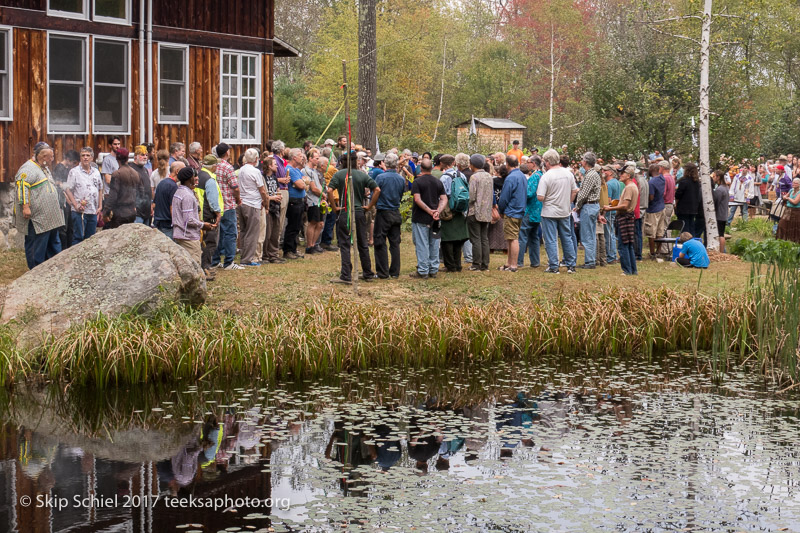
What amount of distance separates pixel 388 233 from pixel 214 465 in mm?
7788

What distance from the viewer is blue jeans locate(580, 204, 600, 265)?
53.9ft

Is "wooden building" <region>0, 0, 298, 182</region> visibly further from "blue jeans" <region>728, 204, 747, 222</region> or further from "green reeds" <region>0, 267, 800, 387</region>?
"blue jeans" <region>728, 204, 747, 222</region>

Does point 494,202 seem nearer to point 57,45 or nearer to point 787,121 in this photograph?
point 57,45

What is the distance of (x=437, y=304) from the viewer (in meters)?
12.6

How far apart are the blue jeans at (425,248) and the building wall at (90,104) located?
21.5 feet

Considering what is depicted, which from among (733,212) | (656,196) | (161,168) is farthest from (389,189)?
(733,212)

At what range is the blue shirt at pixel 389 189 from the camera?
47.6 ft

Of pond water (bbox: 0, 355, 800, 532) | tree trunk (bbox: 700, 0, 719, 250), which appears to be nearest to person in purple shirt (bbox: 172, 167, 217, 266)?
pond water (bbox: 0, 355, 800, 532)

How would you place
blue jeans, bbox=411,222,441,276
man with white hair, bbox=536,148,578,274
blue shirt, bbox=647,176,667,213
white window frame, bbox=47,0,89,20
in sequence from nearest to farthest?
blue jeans, bbox=411,222,441,276
man with white hair, bbox=536,148,578,274
white window frame, bbox=47,0,89,20
blue shirt, bbox=647,176,667,213

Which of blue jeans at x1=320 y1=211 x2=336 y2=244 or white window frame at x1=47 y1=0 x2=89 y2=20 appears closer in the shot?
white window frame at x1=47 y1=0 x2=89 y2=20

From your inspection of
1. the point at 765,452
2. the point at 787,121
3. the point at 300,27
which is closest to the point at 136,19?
the point at 765,452

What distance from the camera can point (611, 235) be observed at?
17.5 meters

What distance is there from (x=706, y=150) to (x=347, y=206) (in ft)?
25.8

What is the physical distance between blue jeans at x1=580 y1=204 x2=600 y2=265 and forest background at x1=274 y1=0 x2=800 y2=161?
3.65m
